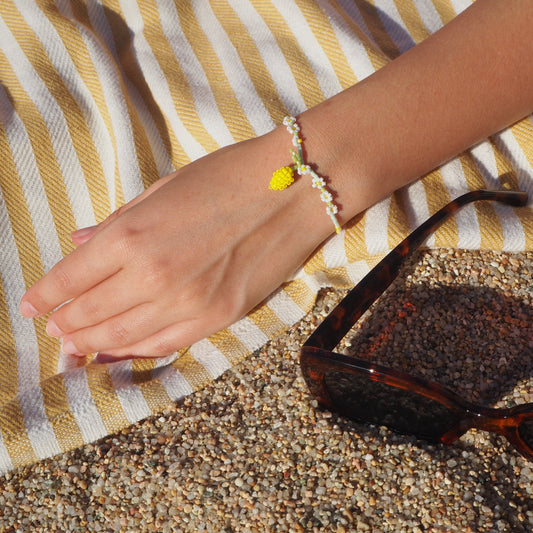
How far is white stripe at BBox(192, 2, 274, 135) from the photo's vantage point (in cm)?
153

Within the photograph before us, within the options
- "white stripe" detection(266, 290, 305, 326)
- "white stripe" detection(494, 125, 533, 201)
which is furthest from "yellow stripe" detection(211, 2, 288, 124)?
"white stripe" detection(494, 125, 533, 201)

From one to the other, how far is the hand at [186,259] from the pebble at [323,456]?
0.16m

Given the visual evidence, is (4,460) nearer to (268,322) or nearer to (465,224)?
(268,322)

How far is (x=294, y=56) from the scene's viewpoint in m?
1.63

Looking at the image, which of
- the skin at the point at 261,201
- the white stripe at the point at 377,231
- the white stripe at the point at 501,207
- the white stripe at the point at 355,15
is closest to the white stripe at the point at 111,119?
the skin at the point at 261,201

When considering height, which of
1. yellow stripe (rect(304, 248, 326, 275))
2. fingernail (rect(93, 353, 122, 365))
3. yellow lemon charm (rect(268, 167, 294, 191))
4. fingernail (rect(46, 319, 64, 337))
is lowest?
yellow stripe (rect(304, 248, 326, 275))

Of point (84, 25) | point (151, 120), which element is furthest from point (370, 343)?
point (84, 25)

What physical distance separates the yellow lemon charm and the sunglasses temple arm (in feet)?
0.84

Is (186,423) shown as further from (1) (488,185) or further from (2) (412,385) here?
(1) (488,185)

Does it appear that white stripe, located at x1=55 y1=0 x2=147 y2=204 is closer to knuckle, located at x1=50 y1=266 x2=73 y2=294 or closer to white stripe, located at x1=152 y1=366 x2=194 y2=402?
knuckle, located at x1=50 y1=266 x2=73 y2=294

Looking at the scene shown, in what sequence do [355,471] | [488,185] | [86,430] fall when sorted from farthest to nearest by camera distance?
[488,185], [86,430], [355,471]

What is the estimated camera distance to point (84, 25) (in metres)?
1.69

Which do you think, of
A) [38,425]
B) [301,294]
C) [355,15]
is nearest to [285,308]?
[301,294]

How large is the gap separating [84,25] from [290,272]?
0.91 m
